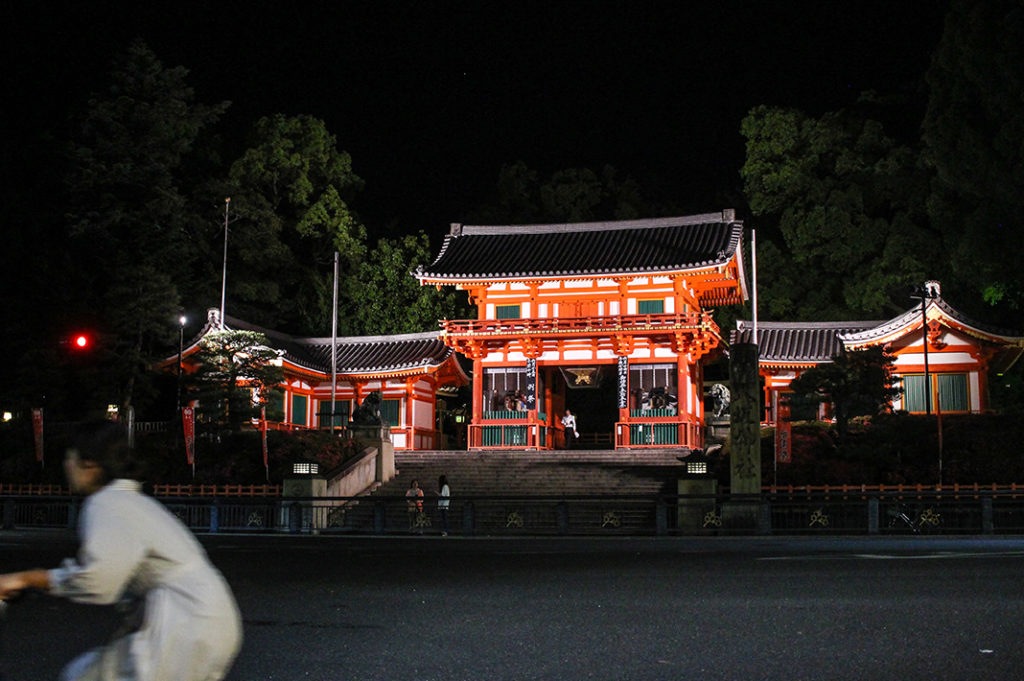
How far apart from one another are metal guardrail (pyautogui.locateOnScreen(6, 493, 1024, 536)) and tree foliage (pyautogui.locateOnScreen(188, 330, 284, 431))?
23.9 ft

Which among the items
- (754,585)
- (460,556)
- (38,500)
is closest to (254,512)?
(38,500)

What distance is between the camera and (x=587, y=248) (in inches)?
1548

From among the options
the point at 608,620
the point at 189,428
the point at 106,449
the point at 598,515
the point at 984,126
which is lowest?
the point at 598,515

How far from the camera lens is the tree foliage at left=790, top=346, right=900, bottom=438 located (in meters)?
29.1

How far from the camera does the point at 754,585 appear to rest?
10.1 m

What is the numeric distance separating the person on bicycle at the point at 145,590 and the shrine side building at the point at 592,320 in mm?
31540

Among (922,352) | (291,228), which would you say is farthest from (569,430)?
(291,228)

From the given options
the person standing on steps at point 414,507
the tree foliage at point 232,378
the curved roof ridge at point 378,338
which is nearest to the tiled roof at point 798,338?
the curved roof ridge at point 378,338

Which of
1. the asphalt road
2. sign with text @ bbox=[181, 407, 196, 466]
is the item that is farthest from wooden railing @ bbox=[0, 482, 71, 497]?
the asphalt road

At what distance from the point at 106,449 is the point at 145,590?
511mm

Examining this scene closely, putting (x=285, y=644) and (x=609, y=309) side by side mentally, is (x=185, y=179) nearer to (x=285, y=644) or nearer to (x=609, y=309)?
(x=609, y=309)

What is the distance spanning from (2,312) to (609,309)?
22.2 m

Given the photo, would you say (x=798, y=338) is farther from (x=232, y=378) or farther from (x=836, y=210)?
(x=232, y=378)

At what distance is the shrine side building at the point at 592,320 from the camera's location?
3619cm
